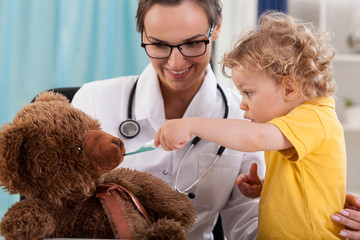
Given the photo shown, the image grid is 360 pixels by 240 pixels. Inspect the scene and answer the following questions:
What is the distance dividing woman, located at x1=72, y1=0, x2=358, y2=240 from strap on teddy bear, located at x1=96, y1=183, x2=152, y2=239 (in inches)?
14.9

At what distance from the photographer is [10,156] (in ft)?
2.23

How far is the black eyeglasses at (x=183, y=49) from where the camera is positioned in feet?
4.04

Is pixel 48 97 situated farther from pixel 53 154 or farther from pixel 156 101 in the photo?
pixel 156 101

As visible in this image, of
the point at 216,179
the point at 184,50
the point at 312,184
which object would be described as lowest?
the point at 216,179

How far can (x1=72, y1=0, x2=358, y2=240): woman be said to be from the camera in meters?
1.21

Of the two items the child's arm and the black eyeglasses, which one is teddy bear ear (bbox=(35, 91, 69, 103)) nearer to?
the child's arm

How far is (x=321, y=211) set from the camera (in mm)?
915

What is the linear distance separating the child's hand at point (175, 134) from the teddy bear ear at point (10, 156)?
0.27m

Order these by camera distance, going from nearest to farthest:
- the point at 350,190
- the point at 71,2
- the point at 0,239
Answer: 1. the point at 0,239
2. the point at 71,2
3. the point at 350,190

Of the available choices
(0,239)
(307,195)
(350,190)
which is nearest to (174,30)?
(307,195)

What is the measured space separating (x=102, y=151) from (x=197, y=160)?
591 millimetres

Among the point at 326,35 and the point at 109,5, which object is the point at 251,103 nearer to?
the point at 326,35

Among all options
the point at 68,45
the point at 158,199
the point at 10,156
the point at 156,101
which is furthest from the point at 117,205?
the point at 68,45

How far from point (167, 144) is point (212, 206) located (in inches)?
22.4
